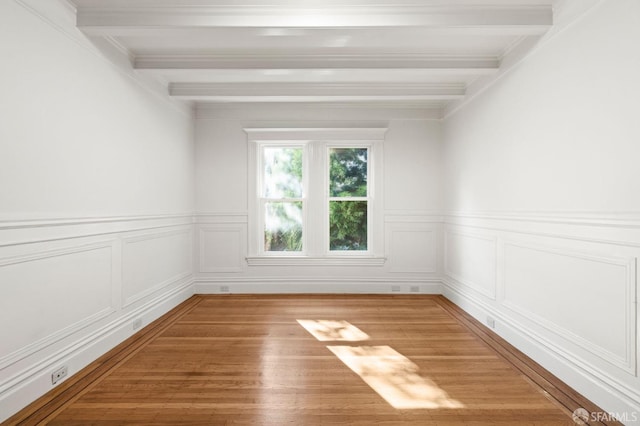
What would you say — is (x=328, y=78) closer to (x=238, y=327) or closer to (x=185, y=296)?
(x=238, y=327)

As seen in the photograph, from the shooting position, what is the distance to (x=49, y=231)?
246 centimetres

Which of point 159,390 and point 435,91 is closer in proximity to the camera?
point 159,390

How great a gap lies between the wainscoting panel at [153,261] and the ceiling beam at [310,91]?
1774 mm

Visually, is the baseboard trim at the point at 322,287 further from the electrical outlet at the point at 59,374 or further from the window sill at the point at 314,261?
the electrical outlet at the point at 59,374

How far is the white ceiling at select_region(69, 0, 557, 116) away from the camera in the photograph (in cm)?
271

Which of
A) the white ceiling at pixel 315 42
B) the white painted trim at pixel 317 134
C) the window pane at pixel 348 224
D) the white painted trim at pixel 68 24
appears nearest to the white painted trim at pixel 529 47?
the white ceiling at pixel 315 42

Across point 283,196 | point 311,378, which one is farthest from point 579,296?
point 283,196

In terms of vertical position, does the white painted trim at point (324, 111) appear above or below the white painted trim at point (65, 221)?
above

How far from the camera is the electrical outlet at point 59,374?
2484mm

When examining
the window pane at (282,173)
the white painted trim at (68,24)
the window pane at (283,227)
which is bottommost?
the window pane at (283,227)

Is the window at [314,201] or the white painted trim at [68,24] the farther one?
the window at [314,201]

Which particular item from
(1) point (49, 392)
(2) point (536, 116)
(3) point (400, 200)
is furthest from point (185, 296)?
(2) point (536, 116)

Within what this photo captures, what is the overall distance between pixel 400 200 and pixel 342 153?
3.61 ft

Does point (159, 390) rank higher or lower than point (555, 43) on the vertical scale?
lower
